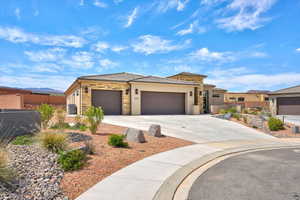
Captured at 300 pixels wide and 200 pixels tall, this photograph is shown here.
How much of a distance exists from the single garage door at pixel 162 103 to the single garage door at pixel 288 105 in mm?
14561

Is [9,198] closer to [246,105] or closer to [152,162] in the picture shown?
[152,162]

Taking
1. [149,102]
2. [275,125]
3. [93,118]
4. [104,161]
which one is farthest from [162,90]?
[104,161]

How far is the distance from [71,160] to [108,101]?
1454 centimetres

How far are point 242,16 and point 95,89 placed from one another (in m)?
13.8

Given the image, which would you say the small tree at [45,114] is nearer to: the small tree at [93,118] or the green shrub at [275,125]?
the small tree at [93,118]

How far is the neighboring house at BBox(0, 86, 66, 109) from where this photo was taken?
1698 cm

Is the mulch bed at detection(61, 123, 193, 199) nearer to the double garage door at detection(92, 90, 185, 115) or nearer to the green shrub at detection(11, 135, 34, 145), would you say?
the green shrub at detection(11, 135, 34, 145)

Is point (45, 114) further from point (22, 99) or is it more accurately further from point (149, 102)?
point (149, 102)

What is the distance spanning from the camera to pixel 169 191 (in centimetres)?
402

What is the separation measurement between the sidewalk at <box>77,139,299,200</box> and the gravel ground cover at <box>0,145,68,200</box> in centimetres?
77

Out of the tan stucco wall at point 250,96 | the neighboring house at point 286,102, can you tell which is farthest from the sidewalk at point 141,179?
the tan stucco wall at point 250,96

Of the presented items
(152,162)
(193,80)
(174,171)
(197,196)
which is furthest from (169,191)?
(193,80)

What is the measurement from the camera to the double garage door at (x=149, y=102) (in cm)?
1882

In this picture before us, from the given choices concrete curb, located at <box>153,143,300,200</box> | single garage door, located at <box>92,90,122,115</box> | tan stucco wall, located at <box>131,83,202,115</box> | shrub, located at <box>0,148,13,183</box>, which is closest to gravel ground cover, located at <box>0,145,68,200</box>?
shrub, located at <box>0,148,13,183</box>
